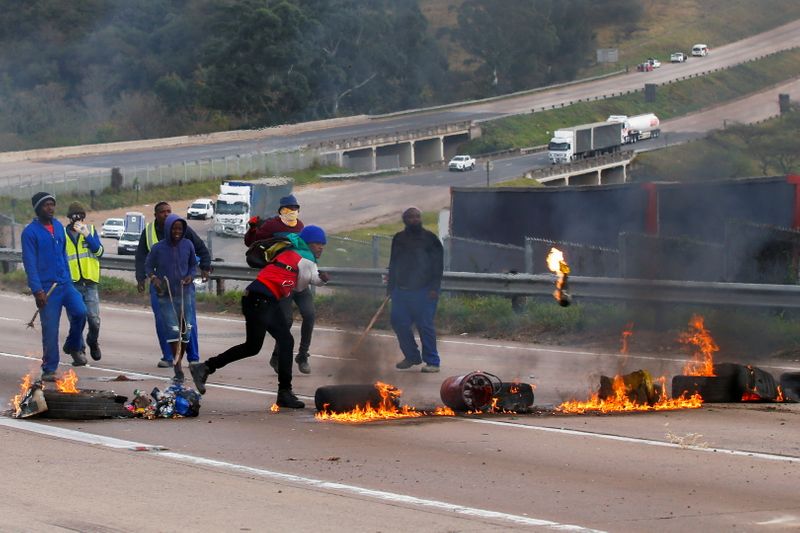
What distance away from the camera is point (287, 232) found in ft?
40.1

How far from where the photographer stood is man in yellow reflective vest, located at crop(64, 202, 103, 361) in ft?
51.1

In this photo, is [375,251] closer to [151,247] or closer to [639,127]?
[639,127]

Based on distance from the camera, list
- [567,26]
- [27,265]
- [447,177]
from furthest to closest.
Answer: [447,177] < [567,26] < [27,265]

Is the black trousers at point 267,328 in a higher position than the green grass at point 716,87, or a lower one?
lower

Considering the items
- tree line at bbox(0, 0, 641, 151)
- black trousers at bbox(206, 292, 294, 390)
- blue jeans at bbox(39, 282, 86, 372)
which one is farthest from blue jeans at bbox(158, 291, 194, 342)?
tree line at bbox(0, 0, 641, 151)

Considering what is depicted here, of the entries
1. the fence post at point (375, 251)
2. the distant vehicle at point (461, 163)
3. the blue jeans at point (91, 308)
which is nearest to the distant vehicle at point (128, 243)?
the distant vehicle at point (461, 163)

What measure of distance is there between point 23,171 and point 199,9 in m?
39.3

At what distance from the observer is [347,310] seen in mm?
20031

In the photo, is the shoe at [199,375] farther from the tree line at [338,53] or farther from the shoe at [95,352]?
the tree line at [338,53]

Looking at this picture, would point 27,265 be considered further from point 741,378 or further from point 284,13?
point 284,13

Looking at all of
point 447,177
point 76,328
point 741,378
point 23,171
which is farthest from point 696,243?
point 23,171

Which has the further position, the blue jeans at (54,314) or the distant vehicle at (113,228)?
the distant vehicle at (113,228)

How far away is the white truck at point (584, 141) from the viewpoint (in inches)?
937

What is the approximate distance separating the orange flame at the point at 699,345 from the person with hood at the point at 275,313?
3846mm
